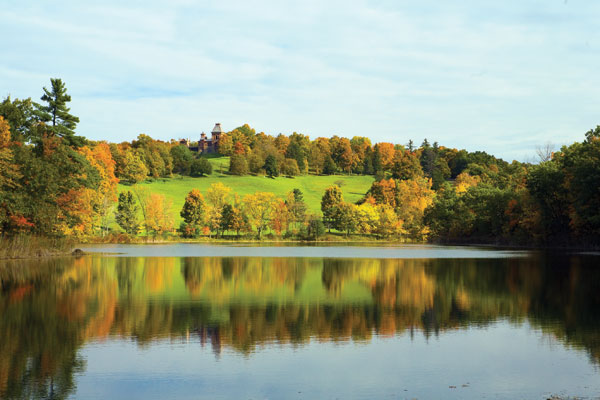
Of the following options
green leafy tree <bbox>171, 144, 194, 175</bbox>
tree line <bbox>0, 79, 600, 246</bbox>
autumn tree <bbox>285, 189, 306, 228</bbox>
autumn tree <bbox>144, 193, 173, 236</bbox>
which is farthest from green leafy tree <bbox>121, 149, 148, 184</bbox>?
autumn tree <bbox>285, 189, 306, 228</bbox>

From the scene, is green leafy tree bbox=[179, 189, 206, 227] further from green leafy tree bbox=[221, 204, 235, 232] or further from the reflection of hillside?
the reflection of hillside

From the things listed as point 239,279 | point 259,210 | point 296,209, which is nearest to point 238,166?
point 296,209

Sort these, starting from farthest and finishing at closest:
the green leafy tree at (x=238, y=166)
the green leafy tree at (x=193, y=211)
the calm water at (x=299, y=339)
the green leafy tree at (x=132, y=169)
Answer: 1. the green leafy tree at (x=238, y=166)
2. the green leafy tree at (x=132, y=169)
3. the green leafy tree at (x=193, y=211)
4. the calm water at (x=299, y=339)

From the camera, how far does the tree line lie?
54312 millimetres

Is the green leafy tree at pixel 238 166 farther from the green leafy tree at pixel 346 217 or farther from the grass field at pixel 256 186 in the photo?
the green leafy tree at pixel 346 217

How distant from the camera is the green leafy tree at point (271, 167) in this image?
618 ft

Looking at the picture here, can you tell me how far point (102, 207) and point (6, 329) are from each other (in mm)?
80065

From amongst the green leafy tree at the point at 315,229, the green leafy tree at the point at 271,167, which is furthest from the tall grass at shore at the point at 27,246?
the green leafy tree at the point at 271,167

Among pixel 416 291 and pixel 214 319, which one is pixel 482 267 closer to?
pixel 416 291

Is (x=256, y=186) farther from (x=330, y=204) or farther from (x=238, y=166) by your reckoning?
(x=330, y=204)

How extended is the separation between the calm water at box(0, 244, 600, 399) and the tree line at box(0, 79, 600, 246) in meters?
23.4

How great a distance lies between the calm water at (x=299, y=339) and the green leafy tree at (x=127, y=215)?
78.8 meters

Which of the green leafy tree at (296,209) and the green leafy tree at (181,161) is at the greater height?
the green leafy tree at (181,161)

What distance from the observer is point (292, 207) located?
130 metres
